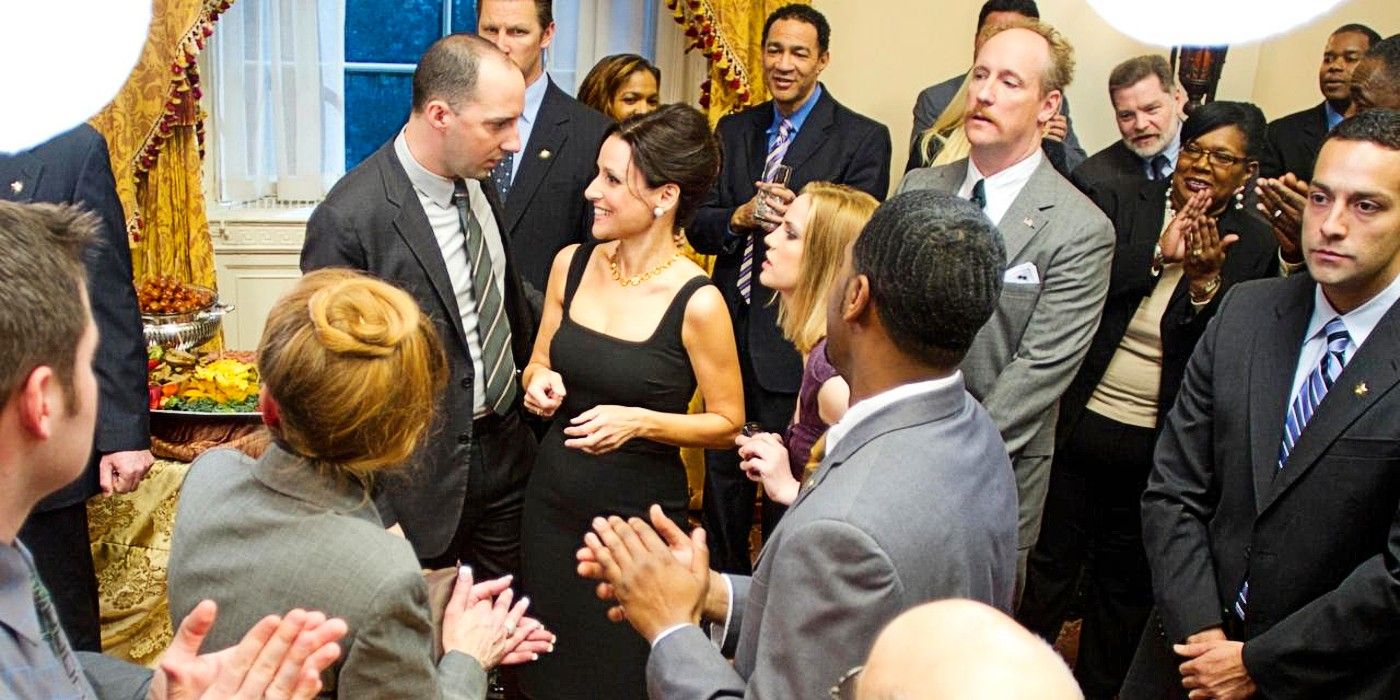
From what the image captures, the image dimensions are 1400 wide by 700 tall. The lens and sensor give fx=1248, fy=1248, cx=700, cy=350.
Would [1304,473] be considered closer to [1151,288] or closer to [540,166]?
[1151,288]

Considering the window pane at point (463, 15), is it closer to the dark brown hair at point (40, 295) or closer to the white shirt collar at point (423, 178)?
the white shirt collar at point (423, 178)

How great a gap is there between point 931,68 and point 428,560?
10.5 feet

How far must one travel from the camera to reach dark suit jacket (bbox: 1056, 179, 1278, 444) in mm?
3154

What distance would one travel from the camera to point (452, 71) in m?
2.79

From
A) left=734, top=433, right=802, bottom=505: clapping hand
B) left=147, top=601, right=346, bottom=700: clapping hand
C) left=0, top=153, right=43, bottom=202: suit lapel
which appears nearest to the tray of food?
left=0, top=153, right=43, bottom=202: suit lapel

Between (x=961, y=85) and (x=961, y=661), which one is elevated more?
(x=961, y=85)

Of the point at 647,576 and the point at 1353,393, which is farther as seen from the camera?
the point at 1353,393

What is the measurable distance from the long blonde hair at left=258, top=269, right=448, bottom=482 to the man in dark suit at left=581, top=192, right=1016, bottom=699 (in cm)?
31

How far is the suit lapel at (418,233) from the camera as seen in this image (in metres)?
2.69

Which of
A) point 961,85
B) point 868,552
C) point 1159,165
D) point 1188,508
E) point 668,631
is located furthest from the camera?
point 961,85

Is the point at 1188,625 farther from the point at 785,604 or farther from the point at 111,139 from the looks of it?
the point at 111,139

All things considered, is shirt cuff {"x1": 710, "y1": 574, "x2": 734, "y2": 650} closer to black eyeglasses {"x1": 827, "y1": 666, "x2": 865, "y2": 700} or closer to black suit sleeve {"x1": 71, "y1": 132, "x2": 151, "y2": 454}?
black eyeglasses {"x1": 827, "y1": 666, "x2": 865, "y2": 700}

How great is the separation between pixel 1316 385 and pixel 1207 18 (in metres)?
3.39

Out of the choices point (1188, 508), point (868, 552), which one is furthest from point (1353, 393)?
point (868, 552)
